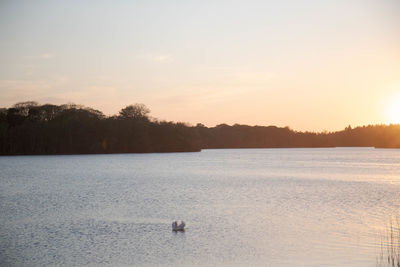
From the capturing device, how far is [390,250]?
1495cm

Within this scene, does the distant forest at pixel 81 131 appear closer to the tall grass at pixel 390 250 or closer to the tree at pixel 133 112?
the tree at pixel 133 112

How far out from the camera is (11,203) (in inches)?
1066

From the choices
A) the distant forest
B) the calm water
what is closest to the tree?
the distant forest

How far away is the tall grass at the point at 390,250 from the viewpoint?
13.2 m

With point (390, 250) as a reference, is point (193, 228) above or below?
below

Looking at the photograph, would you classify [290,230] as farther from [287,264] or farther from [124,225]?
[124,225]

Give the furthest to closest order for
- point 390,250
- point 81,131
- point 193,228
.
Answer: point 81,131
point 193,228
point 390,250

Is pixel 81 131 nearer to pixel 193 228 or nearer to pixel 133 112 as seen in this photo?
pixel 133 112

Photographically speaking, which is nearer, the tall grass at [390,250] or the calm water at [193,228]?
the tall grass at [390,250]

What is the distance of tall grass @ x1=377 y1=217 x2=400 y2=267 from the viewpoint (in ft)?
43.5

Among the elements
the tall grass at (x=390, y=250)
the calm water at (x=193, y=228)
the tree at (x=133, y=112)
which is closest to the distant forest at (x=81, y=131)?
the tree at (x=133, y=112)

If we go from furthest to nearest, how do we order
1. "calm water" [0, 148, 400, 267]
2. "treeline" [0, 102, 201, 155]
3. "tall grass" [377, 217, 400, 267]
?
"treeline" [0, 102, 201, 155] → "calm water" [0, 148, 400, 267] → "tall grass" [377, 217, 400, 267]

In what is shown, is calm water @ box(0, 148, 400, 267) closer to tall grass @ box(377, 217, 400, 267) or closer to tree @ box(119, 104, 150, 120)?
tall grass @ box(377, 217, 400, 267)

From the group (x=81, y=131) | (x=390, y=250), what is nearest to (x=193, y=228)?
(x=390, y=250)
